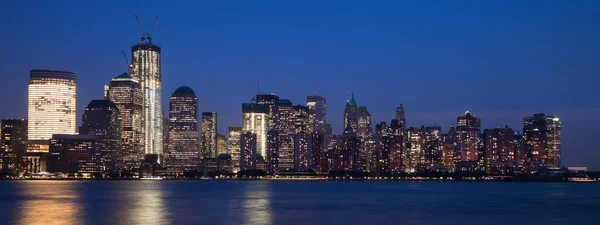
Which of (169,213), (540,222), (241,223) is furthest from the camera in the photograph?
(169,213)

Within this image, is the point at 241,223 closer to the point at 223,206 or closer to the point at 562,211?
the point at 223,206

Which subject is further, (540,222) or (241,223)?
(540,222)

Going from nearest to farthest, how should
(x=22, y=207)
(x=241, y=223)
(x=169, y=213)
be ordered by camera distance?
(x=241, y=223)
(x=169, y=213)
(x=22, y=207)

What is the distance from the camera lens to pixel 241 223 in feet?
285

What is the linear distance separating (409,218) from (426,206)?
26.9 metres

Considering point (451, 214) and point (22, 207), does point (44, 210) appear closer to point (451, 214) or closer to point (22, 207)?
point (22, 207)

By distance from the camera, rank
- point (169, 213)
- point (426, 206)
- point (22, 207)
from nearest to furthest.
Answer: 1. point (169, 213)
2. point (22, 207)
3. point (426, 206)

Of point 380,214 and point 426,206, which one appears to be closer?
point 380,214

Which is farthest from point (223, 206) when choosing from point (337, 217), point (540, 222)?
point (540, 222)

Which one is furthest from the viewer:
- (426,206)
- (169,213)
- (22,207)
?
(426,206)

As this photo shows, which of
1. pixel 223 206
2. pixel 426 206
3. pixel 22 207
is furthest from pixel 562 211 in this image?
pixel 22 207

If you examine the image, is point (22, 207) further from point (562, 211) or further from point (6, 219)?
point (562, 211)

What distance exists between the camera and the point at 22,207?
111 m

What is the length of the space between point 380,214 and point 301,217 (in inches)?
468
